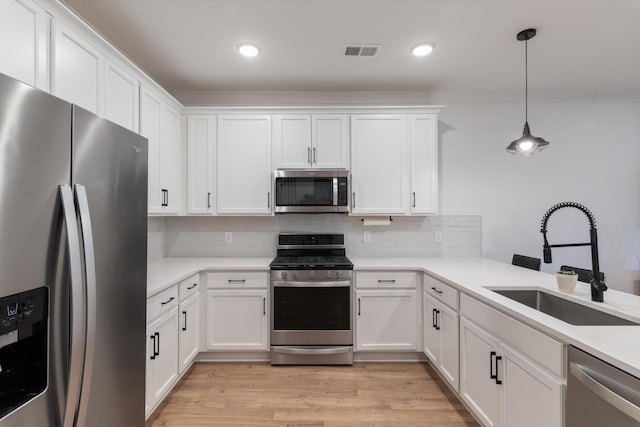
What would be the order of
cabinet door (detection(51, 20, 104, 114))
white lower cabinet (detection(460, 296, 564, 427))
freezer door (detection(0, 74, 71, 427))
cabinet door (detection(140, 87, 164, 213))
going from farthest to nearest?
cabinet door (detection(140, 87, 164, 213)) < cabinet door (detection(51, 20, 104, 114)) < white lower cabinet (detection(460, 296, 564, 427)) < freezer door (detection(0, 74, 71, 427))

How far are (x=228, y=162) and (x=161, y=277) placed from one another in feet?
4.20

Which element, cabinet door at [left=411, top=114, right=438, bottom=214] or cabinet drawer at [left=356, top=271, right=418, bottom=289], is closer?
cabinet drawer at [left=356, top=271, right=418, bottom=289]

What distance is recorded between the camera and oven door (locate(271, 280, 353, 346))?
2.71 meters

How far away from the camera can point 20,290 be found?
33.8 inches

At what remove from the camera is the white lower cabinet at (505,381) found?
4.32 feet

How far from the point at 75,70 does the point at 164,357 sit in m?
1.81

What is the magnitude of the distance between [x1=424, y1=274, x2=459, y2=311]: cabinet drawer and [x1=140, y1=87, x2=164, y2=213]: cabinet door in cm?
237

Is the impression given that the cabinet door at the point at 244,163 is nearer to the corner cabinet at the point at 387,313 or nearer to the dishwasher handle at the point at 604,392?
the corner cabinet at the point at 387,313

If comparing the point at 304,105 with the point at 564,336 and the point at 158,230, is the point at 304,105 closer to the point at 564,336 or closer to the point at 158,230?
the point at 158,230

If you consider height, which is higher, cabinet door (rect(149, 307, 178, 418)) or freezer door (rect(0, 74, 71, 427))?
freezer door (rect(0, 74, 71, 427))

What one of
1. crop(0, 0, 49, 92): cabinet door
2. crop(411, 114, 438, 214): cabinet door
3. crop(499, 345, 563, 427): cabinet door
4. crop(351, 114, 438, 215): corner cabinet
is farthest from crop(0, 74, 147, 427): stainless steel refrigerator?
crop(411, 114, 438, 214): cabinet door

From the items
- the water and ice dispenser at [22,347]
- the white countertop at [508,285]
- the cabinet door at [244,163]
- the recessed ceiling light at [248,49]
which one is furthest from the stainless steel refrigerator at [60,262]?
the cabinet door at [244,163]

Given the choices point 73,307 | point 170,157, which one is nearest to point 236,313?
point 170,157

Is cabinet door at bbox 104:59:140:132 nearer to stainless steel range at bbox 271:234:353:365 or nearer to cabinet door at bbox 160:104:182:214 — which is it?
cabinet door at bbox 160:104:182:214
